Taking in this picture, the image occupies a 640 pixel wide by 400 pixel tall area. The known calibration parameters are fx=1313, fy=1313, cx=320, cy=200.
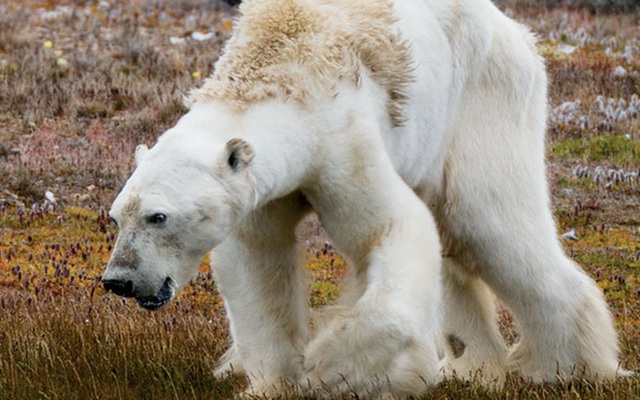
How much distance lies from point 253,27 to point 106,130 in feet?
33.2

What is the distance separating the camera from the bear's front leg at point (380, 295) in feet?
17.0

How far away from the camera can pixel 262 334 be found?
5.76m

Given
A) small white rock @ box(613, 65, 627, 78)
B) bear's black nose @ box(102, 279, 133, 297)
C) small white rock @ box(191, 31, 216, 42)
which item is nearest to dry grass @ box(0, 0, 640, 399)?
small white rock @ box(613, 65, 627, 78)

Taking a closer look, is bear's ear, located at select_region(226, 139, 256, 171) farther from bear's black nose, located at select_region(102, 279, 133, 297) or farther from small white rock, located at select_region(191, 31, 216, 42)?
small white rock, located at select_region(191, 31, 216, 42)

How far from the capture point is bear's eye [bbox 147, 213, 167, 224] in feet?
15.0

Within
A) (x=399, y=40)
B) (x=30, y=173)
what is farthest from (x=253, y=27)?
(x=30, y=173)

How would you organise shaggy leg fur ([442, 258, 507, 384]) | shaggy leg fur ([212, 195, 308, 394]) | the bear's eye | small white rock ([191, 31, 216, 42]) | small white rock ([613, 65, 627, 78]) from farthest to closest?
small white rock ([191, 31, 216, 42]), small white rock ([613, 65, 627, 78]), shaggy leg fur ([442, 258, 507, 384]), shaggy leg fur ([212, 195, 308, 394]), the bear's eye

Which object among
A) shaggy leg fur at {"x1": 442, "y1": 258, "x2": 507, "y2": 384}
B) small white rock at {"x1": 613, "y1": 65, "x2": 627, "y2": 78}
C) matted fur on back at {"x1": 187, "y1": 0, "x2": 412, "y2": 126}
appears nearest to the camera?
matted fur on back at {"x1": 187, "y1": 0, "x2": 412, "y2": 126}

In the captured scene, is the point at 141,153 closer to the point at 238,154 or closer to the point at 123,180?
the point at 238,154

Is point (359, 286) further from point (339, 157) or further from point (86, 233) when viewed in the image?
point (86, 233)

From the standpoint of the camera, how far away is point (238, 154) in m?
4.76

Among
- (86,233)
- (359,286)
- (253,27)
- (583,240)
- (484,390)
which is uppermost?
(253,27)

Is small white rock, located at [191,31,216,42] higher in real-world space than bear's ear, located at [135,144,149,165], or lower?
lower

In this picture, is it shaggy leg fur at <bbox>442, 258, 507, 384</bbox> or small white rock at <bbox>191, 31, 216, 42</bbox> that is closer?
shaggy leg fur at <bbox>442, 258, 507, 384</bbox>
